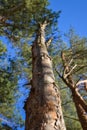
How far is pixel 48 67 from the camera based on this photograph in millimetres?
5301

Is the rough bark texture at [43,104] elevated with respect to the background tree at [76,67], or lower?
lower

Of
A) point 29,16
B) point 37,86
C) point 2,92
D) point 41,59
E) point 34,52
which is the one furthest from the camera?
point 29,16

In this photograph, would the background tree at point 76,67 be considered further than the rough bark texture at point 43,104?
Yes

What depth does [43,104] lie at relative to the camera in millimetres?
4016

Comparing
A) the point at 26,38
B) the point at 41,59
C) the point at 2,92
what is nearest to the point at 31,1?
the point at 26,38

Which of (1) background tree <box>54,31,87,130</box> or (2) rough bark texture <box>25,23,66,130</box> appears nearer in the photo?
(2) rough bark texture <box>25,23,66,130</box>

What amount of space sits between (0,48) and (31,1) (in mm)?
2557

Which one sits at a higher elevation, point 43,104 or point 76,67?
point 76,67

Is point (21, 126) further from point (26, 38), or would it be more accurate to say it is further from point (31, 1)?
point (31, 1)

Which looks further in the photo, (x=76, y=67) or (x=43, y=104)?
(x=76, y=67)

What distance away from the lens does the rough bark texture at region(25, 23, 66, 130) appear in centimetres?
362

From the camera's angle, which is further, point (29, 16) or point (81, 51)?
point (81, 51)

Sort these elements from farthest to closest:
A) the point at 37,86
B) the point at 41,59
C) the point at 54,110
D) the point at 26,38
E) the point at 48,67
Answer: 1. the point at 26,38
2. the point at 41,59
3. the point at 48,67
4. the point at 37,86
5. the point at 54,110

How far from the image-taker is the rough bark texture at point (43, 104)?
3.62m
